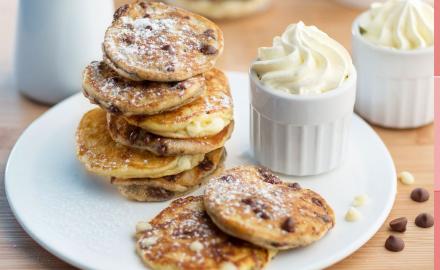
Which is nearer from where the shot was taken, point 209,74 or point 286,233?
point 286,233

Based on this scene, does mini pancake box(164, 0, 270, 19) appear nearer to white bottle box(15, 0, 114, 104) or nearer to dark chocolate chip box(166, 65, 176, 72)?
white bottle box(15, 0, 114, 104)

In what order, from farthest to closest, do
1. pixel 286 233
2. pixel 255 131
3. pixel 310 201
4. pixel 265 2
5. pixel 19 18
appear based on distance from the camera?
pixel 265 2 < pixel 19 18 < pixel 255 131 < pixel 310 201 < pixel 286 233

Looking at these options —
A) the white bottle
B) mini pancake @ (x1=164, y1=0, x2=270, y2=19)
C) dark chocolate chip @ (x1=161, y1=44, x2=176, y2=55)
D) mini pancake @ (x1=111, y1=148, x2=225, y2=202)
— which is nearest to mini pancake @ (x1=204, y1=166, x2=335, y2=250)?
mini pancake @ (x1=111, y1=148, x2=225, y2=202)

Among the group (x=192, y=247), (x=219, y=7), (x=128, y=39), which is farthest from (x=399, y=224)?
(x=219, y=7)

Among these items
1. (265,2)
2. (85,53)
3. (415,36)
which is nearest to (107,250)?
(85,53)

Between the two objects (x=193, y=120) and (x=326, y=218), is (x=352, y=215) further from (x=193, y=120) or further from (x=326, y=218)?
(x=193, y=120)

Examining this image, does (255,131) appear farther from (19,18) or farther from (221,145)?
(19,18)
